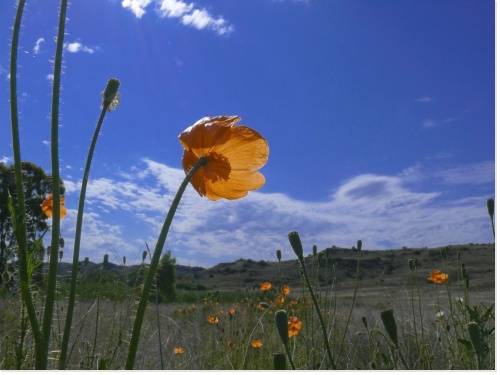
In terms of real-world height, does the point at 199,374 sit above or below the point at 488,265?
below

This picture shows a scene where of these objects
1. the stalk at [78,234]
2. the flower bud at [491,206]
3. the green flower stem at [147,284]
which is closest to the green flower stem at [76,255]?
the stalk at [78,234]

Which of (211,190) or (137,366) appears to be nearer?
(211,190)

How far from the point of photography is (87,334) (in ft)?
12.6

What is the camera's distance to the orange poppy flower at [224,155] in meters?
1.05

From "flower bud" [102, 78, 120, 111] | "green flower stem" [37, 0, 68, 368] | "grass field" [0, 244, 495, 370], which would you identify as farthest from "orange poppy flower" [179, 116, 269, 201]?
"grass field" [0, 244, 495, 370]

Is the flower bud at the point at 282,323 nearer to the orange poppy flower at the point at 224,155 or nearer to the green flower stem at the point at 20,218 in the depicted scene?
the orange poppy flower at the point at 224,155

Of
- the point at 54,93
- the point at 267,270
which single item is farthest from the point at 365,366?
the point at 267,270

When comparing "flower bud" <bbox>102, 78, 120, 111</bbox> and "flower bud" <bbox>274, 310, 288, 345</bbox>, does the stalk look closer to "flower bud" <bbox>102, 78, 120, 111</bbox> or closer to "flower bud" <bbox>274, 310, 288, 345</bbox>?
"flower bud" <bbox>102, 78, 120, 111</bbox>

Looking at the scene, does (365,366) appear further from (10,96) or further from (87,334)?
(10,96)

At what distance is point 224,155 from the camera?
43.0 inches

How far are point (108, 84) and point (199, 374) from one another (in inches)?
37.4

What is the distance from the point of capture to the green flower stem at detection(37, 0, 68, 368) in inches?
32.9

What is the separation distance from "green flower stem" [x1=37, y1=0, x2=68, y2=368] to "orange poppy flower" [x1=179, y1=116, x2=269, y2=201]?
10.2 inches

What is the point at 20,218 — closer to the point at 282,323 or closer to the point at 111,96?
the point at 111,96
